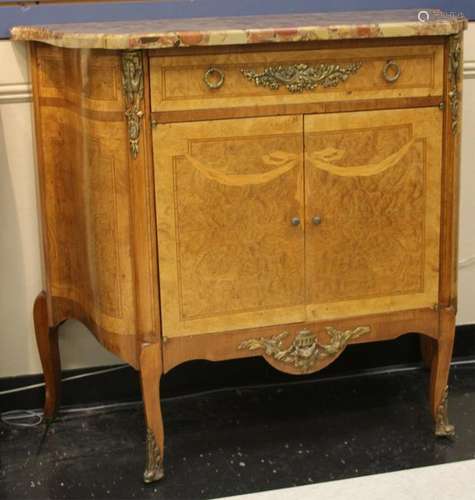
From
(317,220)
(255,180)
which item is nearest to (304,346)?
(317,220)

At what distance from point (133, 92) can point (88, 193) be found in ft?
0.95

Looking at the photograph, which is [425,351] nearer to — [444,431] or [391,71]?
[444,431]

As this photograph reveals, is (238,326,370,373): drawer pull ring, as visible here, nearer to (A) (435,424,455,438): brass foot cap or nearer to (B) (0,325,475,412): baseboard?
(A) (435,424,455,438): brass foot cap

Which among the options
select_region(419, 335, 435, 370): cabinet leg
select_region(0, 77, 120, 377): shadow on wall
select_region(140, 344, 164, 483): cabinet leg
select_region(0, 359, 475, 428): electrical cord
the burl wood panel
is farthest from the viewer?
select_region(419, 335, 435, 370): cabinet leg

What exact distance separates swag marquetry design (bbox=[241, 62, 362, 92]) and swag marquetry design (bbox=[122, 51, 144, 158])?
0.22 meters

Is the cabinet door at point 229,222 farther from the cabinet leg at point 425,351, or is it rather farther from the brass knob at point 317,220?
the cabinet leg at point 425,351

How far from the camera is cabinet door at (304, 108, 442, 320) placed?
2219mm

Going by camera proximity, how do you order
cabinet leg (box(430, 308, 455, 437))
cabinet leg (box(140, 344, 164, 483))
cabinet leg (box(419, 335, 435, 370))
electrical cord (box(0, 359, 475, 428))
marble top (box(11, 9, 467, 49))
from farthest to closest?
cabinet leg (box(419, 335, 435, 370)) → electrical cord (box(0, 359, 475, 428)) → cabinet leg (box(430, 308, 455, 437)) → cabinet leg (box(140, 344, 164, 483)) → marble top (box(11, 9, 467, 49))

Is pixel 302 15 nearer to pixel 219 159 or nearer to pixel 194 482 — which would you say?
pixel 219 159

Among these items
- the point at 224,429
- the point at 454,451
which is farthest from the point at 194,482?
the point at 454,451

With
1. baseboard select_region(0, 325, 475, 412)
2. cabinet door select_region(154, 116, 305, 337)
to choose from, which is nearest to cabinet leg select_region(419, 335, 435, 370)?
baseboard select_region(0, 325, 475, 412)

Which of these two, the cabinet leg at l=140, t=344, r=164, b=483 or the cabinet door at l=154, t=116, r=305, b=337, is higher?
A: the cabinet door at l=154, t=116, r=305, b=337

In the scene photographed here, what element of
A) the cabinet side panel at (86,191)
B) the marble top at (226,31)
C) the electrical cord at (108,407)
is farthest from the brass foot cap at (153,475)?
the marble top at (226,31)

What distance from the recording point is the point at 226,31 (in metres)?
2.05
